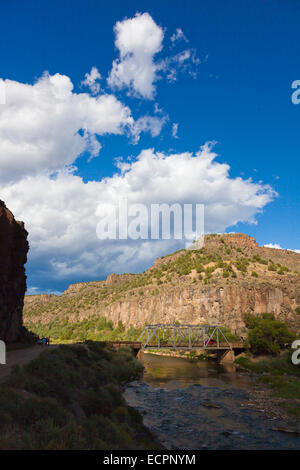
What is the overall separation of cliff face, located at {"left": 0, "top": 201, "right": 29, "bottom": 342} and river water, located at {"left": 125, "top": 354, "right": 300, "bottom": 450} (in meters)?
15.4

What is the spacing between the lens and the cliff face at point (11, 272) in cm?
3145

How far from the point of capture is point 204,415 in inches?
942

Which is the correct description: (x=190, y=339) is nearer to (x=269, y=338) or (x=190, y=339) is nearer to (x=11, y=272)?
(x=269, y=338)

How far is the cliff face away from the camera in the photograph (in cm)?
3145

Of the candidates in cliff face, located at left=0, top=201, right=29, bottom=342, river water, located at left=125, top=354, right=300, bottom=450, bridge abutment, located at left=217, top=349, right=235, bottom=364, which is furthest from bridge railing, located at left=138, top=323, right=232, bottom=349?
cliff face, located at left=0, top=201, right=29, bottom=342

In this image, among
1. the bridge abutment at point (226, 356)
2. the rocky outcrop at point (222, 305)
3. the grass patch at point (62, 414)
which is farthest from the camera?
the rocky outcrop at point (222, 305)

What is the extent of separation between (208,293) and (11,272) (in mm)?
61551

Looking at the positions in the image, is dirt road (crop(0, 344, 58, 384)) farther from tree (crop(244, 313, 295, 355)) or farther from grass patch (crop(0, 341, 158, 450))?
tree (crop(244, 313, 295, 355))

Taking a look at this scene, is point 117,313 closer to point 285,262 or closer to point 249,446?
point 285,262

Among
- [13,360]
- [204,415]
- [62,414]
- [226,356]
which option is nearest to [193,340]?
[226,356]

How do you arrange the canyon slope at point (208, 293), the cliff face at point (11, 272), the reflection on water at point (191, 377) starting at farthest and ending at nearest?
the canyon slope at point (208, 293)
the reflection on water at point (191, 377)
the cliff face at point (11, 272)

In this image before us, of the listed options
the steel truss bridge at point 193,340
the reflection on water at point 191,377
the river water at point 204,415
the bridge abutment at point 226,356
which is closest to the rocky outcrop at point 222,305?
the steel truss bridge at point 193,340

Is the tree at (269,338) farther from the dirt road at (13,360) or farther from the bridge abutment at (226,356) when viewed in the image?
the dirt road at (13,360)

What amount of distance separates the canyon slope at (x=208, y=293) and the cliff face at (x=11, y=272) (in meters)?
55.1
